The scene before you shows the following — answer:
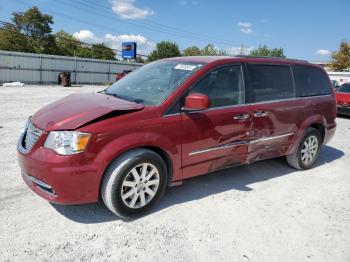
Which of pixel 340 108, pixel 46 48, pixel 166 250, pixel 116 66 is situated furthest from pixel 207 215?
pixel 46 48

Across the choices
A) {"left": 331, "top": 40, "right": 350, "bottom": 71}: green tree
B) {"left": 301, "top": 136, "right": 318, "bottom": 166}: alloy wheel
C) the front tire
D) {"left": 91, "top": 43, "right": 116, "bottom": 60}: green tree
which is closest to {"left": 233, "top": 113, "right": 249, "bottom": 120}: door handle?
the front tire

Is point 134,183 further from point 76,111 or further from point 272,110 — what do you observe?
point 272,110

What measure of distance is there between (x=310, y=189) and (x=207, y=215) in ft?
6.17

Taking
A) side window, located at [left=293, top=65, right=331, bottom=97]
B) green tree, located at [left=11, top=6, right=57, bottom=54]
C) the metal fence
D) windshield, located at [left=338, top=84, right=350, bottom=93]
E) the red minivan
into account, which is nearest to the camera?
the red minivan

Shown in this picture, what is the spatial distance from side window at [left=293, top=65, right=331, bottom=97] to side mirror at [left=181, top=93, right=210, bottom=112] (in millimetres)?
2258

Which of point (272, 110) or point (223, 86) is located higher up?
point (223, 86)

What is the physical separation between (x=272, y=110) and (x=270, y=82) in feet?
1.36

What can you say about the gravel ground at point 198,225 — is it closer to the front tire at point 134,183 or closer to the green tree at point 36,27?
the front tire at point 134,183

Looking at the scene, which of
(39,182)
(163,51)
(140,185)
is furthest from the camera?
(163,51)

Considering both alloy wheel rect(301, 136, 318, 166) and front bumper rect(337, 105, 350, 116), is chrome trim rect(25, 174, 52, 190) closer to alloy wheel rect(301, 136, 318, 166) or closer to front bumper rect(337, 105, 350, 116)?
alloy wheel rect(301, 136, 318, 166)

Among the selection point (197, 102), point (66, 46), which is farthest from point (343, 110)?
point (66, 46)

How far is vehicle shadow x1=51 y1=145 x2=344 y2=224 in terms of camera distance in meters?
3.50

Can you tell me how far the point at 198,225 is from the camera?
11.2 ft

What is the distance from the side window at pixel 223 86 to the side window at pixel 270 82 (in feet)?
0.75
